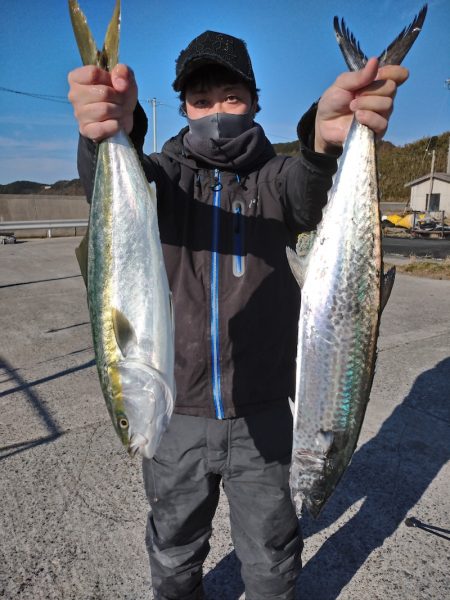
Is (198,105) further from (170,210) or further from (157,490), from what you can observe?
(157,490)

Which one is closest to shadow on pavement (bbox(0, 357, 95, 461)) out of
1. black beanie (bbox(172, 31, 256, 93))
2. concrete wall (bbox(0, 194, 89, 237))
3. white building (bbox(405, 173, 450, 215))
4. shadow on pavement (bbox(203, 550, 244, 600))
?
shadow on pavement (bbox(203, 550, 244, 600))

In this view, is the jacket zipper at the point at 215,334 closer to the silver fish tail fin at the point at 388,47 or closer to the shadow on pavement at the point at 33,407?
the silver fish tail fin at the point at 388,47

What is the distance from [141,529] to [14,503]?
893mm

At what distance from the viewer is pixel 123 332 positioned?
5.58 feet

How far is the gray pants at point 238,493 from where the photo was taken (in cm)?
219

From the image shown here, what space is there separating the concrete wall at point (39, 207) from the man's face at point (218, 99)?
30.0 meters

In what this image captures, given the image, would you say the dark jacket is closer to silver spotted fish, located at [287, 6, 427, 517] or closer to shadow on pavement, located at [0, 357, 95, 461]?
silver spotted fish, located at [287, 6, 427, 517]

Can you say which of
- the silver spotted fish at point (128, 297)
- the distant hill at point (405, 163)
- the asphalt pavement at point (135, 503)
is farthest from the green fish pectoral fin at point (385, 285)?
the distant hill at point (405, 163)

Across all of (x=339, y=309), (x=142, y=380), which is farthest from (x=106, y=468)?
(x=339, y=309)

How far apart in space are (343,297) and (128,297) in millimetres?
771

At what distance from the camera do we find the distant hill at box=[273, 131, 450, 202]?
194 ft

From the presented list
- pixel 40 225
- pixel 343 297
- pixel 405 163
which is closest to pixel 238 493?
pixel 343 297

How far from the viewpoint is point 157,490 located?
228cm

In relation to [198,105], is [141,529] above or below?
below
